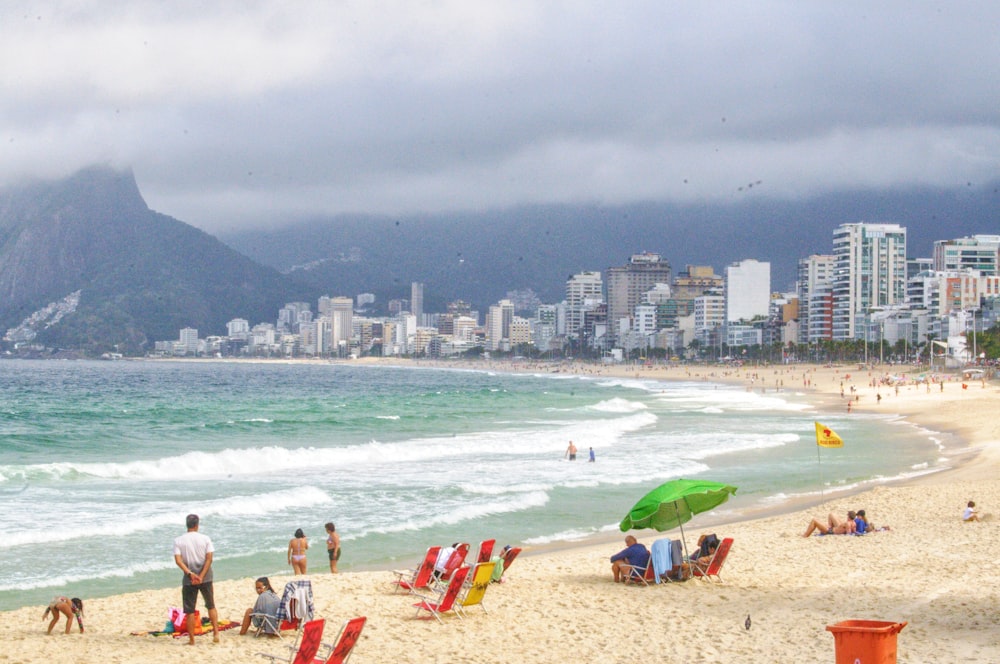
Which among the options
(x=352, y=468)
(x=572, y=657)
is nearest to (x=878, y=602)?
(x=572, y=657)

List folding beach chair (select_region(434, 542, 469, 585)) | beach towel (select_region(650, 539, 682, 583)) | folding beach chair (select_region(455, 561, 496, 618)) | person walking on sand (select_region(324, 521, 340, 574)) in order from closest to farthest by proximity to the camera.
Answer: folding beach chair (select_region(455, 561, 496, 618))
folding beach chair (select_region(434, 542, 469, 585))
beach towel (select_region(650, 539, 682, 583))
person walking on sand (select_region(324, 521, 340, 574))

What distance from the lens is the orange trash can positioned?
813 cm

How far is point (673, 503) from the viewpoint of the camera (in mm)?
14211

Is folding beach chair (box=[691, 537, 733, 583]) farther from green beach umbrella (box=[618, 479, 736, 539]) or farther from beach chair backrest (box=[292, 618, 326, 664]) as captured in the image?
beach chair backrest (box=[292, 618, 326, 664])

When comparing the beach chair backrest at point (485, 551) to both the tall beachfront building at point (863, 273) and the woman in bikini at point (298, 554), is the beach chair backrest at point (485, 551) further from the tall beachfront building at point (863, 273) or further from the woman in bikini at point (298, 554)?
the tall beachfront building at point (863, 273)

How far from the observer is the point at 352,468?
31.4m

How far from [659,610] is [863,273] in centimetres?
19280

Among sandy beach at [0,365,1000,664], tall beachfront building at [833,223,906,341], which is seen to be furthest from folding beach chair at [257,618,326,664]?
tall beachfront building at [833,223,906,341]

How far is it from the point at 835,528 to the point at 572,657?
9.06m

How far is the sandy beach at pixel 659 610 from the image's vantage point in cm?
1062

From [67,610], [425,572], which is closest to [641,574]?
[425,572]

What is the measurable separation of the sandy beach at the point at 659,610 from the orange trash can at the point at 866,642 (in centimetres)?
179

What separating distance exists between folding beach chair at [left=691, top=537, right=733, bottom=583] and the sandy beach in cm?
20

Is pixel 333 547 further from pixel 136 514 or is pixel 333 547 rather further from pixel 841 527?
pixel 841 527
